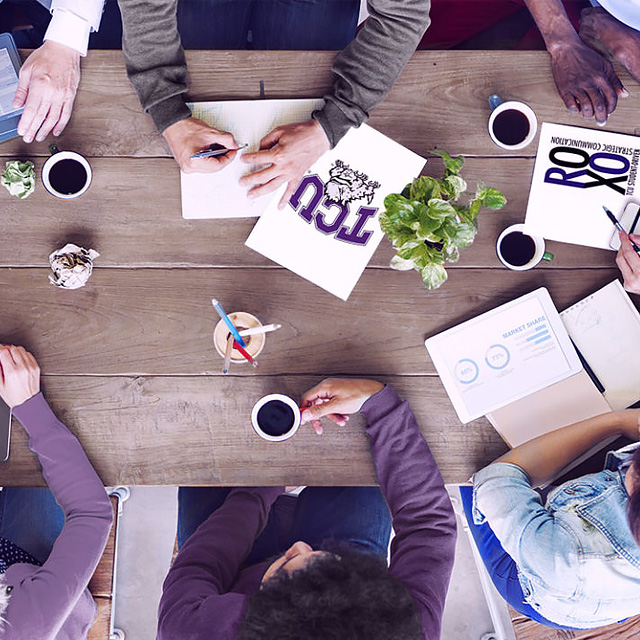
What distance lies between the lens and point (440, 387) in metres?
1.24

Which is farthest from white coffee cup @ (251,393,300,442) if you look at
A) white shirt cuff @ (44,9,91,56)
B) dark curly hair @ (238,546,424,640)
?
white shirt cuff @ (44,9,91,56)

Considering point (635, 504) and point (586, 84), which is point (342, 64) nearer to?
point (586, 84)

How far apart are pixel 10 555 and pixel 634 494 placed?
144 cm

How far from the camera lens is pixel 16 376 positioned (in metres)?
1.16

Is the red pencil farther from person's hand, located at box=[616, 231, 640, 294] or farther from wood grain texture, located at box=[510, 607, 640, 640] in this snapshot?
wood grain texture, located at box=[510, 607, 640, 640]

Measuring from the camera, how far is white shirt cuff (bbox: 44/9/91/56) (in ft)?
3.98

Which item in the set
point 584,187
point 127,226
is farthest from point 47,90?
point 584,187

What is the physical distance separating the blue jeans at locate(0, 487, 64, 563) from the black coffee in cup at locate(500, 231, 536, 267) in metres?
1.34

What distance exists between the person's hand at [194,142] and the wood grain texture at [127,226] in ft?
0.18

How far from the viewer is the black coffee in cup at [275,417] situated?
120cm

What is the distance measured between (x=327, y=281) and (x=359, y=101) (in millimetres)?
398

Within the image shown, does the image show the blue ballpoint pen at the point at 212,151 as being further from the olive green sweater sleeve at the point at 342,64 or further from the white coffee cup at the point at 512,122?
the white coffee cup at the point at 512,122

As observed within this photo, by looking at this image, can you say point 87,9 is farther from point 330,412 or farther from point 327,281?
point 330,412

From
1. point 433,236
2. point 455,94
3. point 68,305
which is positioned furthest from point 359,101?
point 68,305
